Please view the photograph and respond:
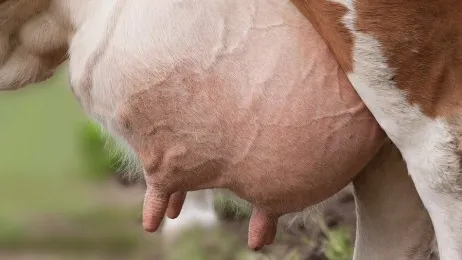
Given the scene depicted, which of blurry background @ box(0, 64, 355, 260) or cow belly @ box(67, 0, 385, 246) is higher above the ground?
cow belly @ box(67, 0, 385, 246)

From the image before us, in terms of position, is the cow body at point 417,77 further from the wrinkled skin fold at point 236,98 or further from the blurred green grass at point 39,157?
the blurred green grass at point 39,157

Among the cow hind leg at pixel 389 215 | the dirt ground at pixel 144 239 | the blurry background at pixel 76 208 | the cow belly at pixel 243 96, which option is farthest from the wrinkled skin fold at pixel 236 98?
the blurry background at pixel 76 208

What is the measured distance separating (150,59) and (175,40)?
0.10 feet

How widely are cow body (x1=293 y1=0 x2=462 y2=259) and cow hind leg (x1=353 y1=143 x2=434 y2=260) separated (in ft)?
0.56

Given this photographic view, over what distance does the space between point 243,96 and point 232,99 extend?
11 millimetres

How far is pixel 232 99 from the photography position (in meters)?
0.85

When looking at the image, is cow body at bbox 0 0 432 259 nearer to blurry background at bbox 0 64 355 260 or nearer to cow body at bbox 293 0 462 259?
cow body at bbox 293 0 462 259

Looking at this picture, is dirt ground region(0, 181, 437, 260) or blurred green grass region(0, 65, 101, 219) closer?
dirt ground region(0, 181, 437, 260)

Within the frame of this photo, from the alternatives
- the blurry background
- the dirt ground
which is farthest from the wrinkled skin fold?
the blurry background

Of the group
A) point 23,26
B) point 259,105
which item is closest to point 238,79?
point 259,105

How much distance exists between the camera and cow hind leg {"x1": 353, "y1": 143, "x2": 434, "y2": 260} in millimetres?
992

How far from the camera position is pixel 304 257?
6.40ft

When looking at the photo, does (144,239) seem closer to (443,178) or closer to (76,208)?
(76,208)

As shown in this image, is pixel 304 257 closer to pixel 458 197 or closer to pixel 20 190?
pixel 20 190
